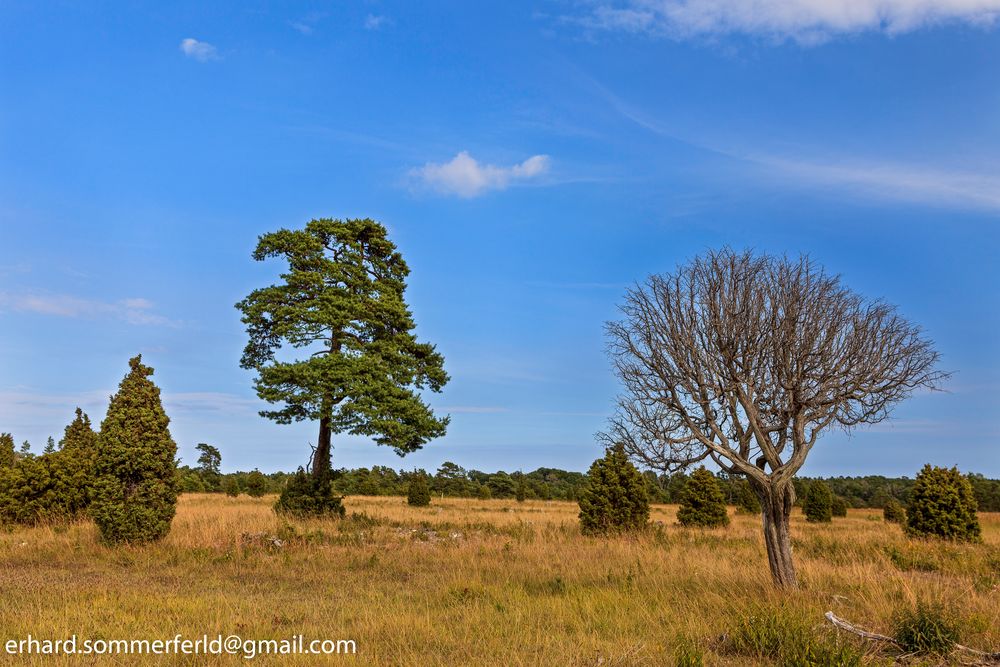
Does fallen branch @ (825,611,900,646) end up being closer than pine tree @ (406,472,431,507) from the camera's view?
Yes

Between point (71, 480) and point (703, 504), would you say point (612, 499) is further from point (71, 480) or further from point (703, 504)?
point (71, 480)

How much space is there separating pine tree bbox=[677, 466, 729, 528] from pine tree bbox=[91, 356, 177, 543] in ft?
56.1

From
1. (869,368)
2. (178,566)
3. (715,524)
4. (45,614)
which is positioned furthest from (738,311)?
(715,524)

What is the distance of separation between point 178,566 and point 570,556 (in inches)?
299

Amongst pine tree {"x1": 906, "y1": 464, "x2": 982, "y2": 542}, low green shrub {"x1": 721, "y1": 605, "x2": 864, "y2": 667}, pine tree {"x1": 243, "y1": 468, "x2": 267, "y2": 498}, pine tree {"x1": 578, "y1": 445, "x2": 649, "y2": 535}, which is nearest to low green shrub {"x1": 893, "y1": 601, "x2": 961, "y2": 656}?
low green shrub {"x1": 721, "y1": 605, "x2": 864, "y2": 667}

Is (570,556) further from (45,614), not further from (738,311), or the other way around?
(45,614)

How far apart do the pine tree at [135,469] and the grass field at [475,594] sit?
1.80ft

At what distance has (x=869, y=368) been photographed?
9.13 m

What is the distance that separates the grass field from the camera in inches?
256

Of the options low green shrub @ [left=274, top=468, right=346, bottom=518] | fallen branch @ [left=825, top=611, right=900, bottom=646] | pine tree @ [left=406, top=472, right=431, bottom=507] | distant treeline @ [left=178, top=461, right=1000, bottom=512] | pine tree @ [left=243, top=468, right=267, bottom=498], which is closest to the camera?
fallen branch @ [left=825, top=611, right=900, bottom=646]

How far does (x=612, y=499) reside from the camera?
725 inches

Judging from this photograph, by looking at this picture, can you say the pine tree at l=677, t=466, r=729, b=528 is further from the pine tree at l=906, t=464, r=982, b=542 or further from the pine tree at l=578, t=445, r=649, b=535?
the pine tree at l=906, t=464, r=982, b=542

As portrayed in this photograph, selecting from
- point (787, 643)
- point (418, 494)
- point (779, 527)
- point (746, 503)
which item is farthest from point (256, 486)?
point (787, 643)

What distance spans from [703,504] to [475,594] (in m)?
16.3
